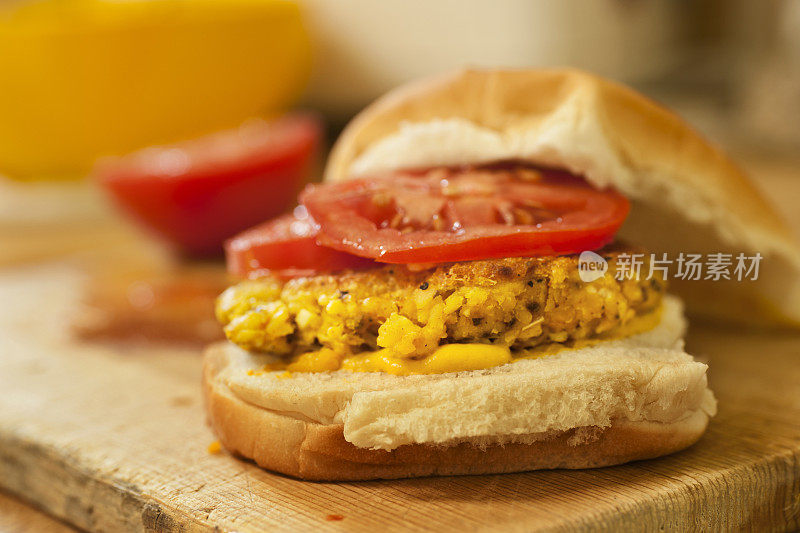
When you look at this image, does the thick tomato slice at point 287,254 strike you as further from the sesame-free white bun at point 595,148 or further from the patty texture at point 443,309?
the sesame-free white bun at point 595,148

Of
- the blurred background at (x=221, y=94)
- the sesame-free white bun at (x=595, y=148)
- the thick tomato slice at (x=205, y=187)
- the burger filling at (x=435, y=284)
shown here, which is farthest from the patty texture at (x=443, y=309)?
the thick tomato slice at (x=205, y=187)

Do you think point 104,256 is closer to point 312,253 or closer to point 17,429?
point 17,429

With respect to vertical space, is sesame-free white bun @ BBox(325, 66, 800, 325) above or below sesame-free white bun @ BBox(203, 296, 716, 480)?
above

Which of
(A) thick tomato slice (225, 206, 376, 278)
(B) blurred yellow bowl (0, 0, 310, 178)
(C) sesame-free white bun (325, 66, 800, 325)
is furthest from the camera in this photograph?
(B) blurred yellow bowl (0, 0, 310, 178)

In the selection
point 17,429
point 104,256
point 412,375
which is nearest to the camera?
point 412,375

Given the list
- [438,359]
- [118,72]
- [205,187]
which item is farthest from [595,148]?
[118,72]

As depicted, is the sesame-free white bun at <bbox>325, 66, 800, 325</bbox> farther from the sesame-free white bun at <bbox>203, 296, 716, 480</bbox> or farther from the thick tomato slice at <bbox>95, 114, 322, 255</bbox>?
the thick tomato slice at <bbox>95, 114, 322, 255</bbox>

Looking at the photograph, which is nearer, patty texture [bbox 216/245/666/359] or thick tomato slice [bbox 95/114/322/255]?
patty texture [bbox 216/245/666/359]

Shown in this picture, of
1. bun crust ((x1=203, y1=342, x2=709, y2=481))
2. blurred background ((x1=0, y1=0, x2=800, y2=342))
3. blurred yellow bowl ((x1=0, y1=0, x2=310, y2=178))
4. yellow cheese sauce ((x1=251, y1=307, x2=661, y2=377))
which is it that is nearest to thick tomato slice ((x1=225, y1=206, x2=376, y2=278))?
yellow cheese sauce ((x1=251, y1=307, x2=661, y2=377))

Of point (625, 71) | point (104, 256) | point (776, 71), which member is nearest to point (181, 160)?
point (104, 256)
